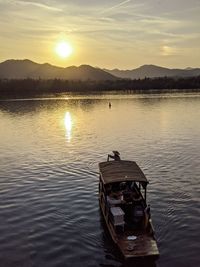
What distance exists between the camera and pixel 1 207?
39.1 m

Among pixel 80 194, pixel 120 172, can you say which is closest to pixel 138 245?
pixel 120 172

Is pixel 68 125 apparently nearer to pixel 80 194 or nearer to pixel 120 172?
pixel 80 194

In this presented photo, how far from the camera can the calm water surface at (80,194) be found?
1158 inches

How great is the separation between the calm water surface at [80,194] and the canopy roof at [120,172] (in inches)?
174

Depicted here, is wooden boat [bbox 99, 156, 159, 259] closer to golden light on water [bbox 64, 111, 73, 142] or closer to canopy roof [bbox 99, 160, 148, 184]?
canopy roof [bbox 99, 160, 148, 184]

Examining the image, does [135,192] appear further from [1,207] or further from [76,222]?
[1,207]

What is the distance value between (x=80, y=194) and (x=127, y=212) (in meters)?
11.6

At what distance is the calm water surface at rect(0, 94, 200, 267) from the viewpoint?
96.5ft

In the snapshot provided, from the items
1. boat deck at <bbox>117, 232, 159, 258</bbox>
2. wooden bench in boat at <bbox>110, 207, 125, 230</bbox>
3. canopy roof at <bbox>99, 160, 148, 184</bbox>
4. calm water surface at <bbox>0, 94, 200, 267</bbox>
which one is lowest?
calm water surface at <bbox>0, 94, 200, 267</bbox>

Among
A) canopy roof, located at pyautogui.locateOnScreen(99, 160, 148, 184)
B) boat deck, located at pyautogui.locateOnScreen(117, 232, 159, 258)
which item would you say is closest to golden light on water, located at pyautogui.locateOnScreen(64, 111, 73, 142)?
canopy roof, located at pyautogui.locateOnScreen(99, 160, 148, 184)

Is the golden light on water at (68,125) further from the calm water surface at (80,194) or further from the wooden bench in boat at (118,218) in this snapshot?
the wooden bench in boat at (118,218)

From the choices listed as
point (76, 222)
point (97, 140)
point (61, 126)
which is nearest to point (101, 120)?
point (61, 126)

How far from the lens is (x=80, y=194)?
42.6 metres

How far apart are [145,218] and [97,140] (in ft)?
156
